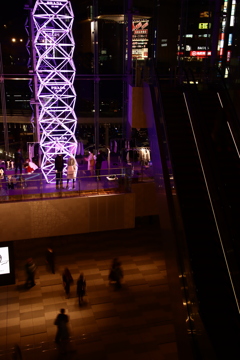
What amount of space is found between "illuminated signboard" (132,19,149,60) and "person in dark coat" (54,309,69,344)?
1014 cm

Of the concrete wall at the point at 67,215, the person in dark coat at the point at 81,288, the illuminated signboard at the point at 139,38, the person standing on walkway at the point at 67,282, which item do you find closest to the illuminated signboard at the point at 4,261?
the concrete wall at the point at 67,215

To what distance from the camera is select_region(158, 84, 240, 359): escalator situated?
16.5 ft

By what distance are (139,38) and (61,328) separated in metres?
11.3

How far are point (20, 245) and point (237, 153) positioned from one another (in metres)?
7.61

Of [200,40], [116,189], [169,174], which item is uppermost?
[200,40]

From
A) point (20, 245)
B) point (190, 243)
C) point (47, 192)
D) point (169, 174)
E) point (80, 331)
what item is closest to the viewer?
point (190, 243)

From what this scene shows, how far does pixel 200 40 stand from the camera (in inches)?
631

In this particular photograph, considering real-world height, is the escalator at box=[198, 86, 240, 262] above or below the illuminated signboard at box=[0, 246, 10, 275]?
above

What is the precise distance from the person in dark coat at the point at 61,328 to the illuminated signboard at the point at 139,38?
33.3 ft

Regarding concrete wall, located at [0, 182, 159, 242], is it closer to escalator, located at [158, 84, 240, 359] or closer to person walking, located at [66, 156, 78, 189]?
person walking, located at [66, 156, 78, 189]

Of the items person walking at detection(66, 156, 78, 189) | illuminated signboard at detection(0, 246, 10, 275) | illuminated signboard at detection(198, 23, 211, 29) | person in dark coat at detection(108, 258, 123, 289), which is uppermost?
illuminated signboard at detection(198, 23, 211, 29)

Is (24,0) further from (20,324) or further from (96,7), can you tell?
(20,324)

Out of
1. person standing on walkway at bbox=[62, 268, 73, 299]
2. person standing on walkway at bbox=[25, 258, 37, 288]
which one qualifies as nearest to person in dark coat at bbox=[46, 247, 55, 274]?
person standing on walkway at bbox=[25, 258, 37, 288]

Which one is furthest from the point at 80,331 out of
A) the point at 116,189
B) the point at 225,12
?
the point at 225,12
